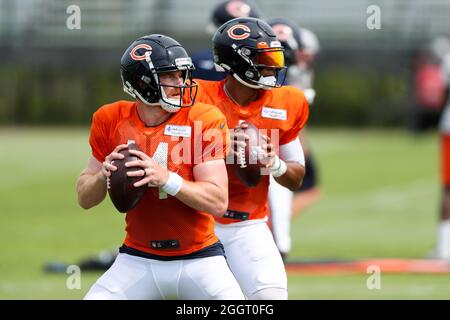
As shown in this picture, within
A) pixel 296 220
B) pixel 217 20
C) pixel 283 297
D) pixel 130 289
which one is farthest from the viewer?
pixel 296 220

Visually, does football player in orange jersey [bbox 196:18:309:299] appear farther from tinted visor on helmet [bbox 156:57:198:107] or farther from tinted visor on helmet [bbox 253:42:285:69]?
tinted visor on helmet [bbox 156:57:198:107]

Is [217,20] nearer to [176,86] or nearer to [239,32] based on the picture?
[239,32]

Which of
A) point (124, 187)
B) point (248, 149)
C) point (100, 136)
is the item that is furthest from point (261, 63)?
point (124, 187)

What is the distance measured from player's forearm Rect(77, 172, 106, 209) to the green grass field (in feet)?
11.1

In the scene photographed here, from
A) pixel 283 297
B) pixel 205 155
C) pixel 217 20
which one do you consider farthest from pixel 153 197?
pixel 217 20

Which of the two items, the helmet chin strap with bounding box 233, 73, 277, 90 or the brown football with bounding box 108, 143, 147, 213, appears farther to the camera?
the helmet chin strap with bounding box 233, 73, 277, 90

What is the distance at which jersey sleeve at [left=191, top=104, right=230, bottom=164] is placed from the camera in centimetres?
514

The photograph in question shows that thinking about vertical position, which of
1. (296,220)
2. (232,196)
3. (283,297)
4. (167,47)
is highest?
(167,47)

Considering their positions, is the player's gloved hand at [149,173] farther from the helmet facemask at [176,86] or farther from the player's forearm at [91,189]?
the helmet facemask at [176,86]

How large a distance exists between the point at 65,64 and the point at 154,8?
3.87 metres

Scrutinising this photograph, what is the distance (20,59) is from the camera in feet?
95.7

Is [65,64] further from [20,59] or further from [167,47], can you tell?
[167,47]

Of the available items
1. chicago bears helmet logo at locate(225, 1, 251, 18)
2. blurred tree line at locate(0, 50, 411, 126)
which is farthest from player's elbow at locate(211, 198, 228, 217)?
blurred tree line at locate(0, 50, 411, 126)

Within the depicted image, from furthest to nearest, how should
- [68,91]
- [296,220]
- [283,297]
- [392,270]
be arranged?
[68,91] → [296,220] → [392,270] → [283,297]
